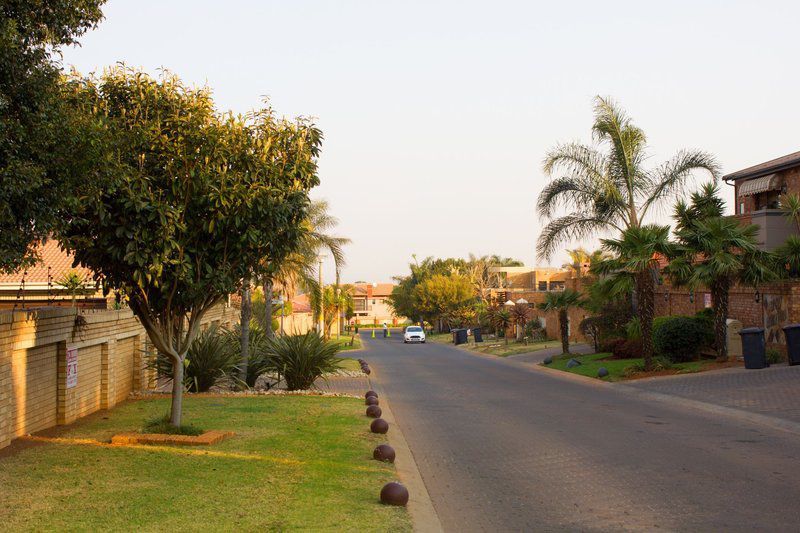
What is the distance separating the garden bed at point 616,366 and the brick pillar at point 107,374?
1475 centimetres

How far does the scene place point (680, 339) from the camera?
85.5ft

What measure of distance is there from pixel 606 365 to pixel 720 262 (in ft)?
20.6

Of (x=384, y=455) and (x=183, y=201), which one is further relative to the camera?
(x=183, y=201)

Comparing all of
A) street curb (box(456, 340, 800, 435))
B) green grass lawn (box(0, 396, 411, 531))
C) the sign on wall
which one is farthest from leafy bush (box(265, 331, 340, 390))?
street curb (box(456, 340, 800, 435))

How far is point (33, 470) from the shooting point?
9.55 m

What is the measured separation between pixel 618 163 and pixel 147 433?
68.3ft

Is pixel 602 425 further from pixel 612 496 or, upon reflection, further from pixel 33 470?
pixel 33 470

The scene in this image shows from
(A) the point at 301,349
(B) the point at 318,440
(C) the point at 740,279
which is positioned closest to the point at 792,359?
(C) the point at 740,279

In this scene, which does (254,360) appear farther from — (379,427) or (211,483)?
(211,483)

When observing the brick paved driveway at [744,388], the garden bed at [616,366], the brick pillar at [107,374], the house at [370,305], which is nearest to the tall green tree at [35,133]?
the brick pillar at [107,374]

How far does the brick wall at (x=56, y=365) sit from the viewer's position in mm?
11727

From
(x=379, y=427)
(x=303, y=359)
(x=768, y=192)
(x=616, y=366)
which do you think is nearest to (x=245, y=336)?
(x=303, y=359)

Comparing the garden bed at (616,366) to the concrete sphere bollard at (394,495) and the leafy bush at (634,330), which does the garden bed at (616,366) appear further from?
the concrete sphere bollard at (394,495)

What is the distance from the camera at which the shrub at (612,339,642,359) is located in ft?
98.5
